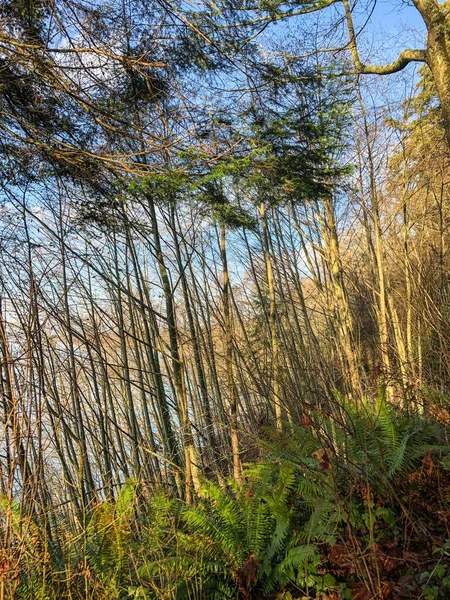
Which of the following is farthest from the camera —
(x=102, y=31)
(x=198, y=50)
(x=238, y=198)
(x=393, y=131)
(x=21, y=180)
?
(x=393, y=131)

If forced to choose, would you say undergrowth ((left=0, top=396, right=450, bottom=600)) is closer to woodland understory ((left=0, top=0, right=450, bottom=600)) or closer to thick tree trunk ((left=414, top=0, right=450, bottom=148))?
woodland understory ((left=0, top=0, right=450, bottom=600))

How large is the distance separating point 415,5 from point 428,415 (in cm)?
437

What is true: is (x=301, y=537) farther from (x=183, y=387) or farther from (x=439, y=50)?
(x=439, y=50)

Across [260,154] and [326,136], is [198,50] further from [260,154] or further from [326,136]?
[326,136]

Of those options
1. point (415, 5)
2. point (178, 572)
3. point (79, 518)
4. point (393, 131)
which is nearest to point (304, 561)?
point (178, 572)

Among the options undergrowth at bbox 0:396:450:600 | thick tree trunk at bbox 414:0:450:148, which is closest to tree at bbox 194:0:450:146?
thick tree trunk at bbox 414:0:450:148

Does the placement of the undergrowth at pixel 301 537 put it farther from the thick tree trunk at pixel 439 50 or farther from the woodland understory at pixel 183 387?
the thick tree trunk at pixel 439 50

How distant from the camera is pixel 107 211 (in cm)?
423

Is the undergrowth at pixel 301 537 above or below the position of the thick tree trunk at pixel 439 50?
below

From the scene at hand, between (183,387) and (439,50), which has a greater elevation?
(439,50)

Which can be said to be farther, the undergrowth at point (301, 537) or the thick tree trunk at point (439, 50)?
the thick tree trunk at point (439, 50)

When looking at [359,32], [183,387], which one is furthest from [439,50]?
[183,387]

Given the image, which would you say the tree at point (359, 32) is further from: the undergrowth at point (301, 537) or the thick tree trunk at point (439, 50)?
the undergrowth at point (301, 537)

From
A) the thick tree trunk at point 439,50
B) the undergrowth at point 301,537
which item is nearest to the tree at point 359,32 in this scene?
the thick tree trunk at point 439,50
